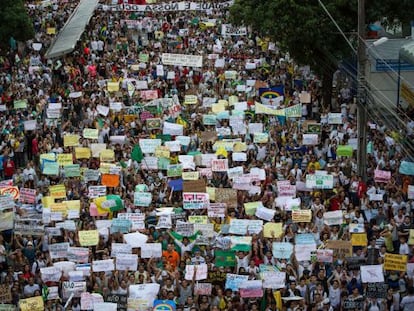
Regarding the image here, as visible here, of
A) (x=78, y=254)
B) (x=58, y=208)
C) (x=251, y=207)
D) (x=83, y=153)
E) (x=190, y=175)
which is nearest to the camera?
(x=78, y=254)

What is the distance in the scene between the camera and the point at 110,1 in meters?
47.4

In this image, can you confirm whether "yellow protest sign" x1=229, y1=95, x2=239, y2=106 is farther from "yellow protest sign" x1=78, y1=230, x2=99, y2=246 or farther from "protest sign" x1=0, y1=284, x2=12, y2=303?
"protest sign" x1=0, y1=284, x2=12, y2=303

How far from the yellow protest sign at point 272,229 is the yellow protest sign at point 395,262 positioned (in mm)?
2484

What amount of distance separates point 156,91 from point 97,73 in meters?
4.49

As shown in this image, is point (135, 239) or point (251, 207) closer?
point (135, 239)

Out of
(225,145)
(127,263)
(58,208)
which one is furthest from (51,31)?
(127,263)

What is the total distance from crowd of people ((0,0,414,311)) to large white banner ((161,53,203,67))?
0.04m

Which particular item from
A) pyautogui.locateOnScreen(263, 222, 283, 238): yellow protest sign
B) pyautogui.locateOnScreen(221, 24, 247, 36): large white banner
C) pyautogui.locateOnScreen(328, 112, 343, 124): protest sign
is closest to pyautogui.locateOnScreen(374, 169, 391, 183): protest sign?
pyautogui.locateOnScreen(263, 222, 283, 238): yellow protest sign

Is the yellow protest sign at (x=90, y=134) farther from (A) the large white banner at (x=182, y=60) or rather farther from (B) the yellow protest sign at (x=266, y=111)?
(A) the large white banner at (x=182, y=60)

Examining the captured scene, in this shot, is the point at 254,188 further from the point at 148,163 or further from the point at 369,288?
the point at 369,288

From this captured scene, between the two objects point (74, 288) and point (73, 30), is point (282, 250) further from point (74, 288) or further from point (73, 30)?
point (73, 30)

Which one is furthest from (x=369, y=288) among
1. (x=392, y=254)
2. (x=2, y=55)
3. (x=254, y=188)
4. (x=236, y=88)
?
(x=2, y=55)

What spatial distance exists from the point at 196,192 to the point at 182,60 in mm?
11601

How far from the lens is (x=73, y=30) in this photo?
41281 mm
